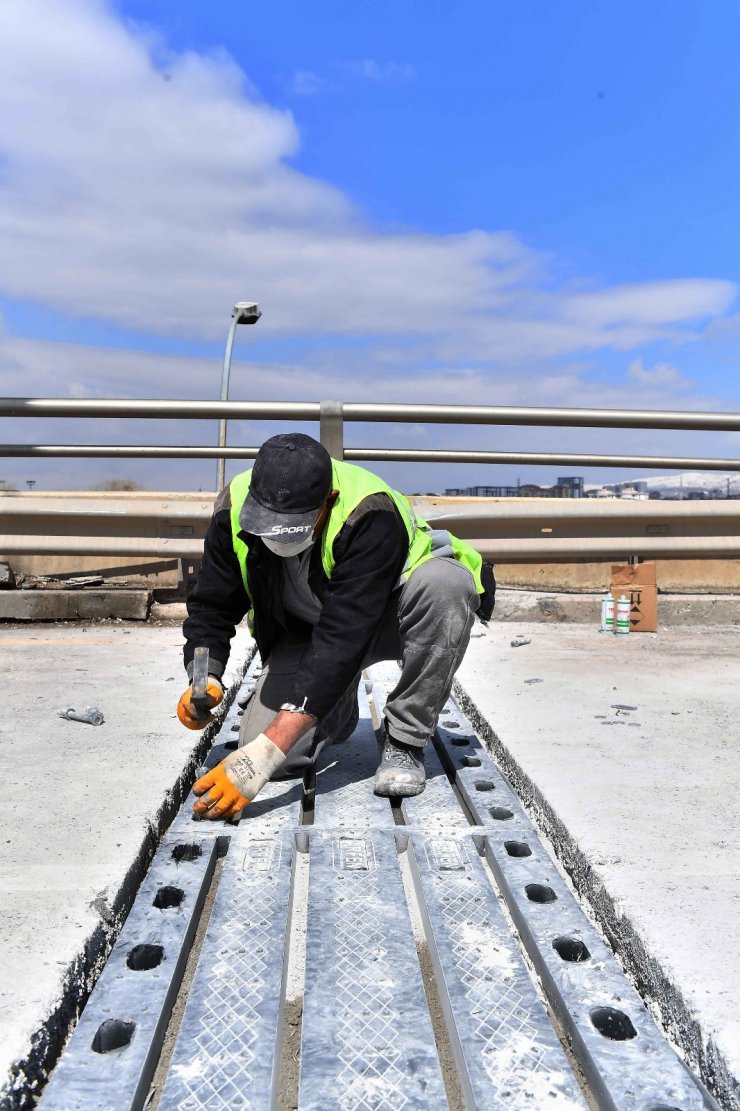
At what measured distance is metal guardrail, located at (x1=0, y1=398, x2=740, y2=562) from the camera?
4.90 metres

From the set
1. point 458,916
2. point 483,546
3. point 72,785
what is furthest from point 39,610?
point 458,916

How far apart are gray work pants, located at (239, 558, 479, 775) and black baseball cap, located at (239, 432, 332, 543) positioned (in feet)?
1.59

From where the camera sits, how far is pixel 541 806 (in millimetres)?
2260

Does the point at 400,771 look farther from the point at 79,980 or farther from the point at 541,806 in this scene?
the point at 79,980

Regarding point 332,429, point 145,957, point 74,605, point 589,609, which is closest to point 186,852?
point 145,957

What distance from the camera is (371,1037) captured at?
1343 millimetres

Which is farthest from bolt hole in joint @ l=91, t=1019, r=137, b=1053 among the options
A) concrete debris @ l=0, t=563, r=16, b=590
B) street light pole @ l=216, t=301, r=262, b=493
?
street light pole @ l=216, t=301, r=262, b=493

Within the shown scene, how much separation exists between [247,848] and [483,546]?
135 inches

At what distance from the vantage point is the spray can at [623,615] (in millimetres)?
5039

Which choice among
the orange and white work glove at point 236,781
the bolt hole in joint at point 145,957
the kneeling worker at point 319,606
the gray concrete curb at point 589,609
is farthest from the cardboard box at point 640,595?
the bolt hole in joint at point 145,957

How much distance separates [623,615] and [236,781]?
3484 mm

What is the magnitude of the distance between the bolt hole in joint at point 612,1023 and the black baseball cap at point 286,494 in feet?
4.20

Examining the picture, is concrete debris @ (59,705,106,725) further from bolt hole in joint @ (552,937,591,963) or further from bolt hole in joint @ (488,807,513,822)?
bolt hole in joint @ (552,937,591,963)

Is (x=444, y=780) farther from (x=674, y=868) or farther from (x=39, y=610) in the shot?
(x=39, y=610)
